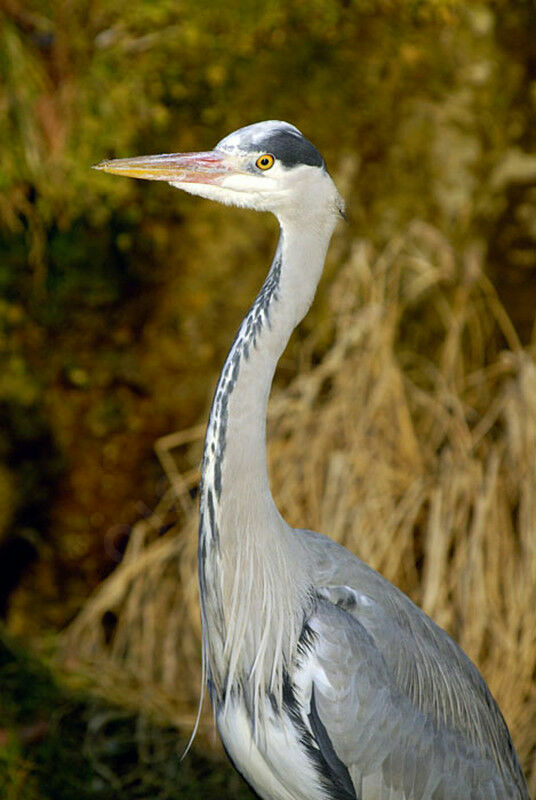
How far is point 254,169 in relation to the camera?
2225 millimetres

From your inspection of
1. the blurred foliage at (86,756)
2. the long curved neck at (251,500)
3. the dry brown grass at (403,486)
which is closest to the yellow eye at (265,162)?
the long curved neck at (251,500)

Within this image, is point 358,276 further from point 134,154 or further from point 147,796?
point 147,796

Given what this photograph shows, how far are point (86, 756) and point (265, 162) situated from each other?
2.54 metres

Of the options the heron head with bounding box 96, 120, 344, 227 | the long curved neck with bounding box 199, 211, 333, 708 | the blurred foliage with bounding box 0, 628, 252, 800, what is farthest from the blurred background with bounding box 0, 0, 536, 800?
the heron head with bounding box 96, 120, 344, 227

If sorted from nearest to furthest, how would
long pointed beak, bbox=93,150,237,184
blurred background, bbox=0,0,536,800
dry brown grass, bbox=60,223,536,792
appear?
1. long pointed beak, bbox=93,150,237,184
2. dry brown grass, bbox=60,223,536,792
3. blurred background, bbox=0,0,536,800

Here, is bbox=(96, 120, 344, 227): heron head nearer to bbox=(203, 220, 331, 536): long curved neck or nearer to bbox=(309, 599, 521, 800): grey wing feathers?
bbox=(203, 220, 331, 536): long curved neck

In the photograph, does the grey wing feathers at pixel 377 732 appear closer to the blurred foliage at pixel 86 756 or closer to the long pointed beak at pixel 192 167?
the long pointed beak at pixel 192 167

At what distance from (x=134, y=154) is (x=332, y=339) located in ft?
3.96

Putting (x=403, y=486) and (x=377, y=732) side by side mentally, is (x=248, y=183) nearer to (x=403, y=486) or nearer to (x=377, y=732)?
(x=377, y=732)

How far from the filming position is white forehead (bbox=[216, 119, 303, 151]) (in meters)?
2.21

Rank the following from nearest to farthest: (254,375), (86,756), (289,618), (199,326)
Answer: (254,375) < (289,618) < (86,756) < (199,326)

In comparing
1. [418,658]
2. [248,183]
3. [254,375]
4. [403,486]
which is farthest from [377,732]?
[403,486]

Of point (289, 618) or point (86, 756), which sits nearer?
point (289, 618)

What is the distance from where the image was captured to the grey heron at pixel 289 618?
2227 mm
